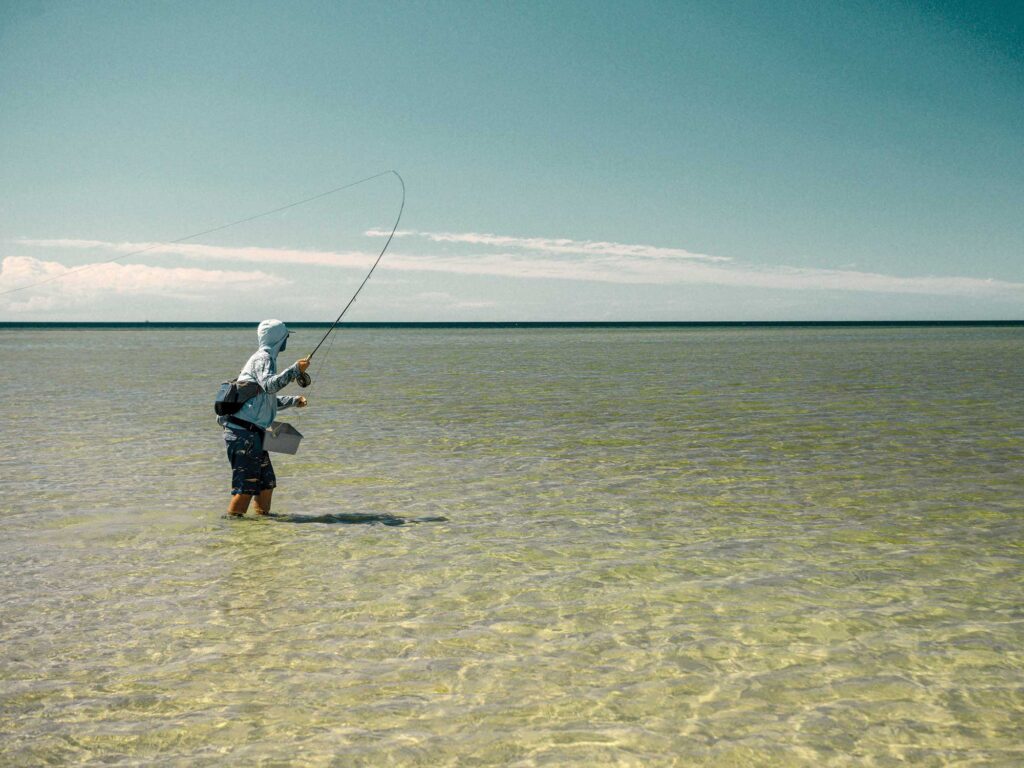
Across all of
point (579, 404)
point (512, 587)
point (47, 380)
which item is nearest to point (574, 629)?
point (512, 587)

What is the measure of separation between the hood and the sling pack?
37 centimetres

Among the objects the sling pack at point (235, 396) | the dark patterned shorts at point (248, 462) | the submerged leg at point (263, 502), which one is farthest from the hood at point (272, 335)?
the submerged leg at point (263, 502)

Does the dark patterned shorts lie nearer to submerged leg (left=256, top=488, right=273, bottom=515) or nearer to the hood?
submerged leg (left=256, top=488, right=273, bottom=515)

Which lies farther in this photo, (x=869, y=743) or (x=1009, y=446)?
(x=1009, y=446)

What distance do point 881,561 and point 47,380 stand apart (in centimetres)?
3012

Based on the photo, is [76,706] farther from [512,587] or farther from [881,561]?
[881,561]

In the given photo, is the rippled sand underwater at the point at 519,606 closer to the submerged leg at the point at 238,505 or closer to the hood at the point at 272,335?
the submerged leg at the point at 238,505

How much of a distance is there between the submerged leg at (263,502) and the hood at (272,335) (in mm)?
→ 1327

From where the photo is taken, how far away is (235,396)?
8602mm

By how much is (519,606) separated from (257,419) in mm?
3562

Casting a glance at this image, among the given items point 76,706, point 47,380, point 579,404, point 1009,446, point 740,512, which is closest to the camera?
point 76,706

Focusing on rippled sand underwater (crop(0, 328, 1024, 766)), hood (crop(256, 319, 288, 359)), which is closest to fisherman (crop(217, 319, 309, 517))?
hood (crop(256, 319, 288, 359))

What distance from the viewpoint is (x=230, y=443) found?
28.8 feet

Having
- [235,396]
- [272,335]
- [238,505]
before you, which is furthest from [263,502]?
[272,335]
